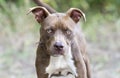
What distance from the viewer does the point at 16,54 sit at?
11.5m

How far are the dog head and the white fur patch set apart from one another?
164 mm

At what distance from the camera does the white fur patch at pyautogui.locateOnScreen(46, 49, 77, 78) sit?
7.23 m

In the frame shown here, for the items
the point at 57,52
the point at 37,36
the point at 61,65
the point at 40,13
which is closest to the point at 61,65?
the point at 61,65

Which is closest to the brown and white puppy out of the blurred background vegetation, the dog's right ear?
the dog's right ear

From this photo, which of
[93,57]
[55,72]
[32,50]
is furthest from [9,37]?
[55,72]

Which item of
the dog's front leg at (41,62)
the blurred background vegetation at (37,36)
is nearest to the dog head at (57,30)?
the dog's front leg at (41,62)

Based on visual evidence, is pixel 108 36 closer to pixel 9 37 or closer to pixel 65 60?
pixel 9 37

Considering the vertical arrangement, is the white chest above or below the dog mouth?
above

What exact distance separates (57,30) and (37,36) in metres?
5.03

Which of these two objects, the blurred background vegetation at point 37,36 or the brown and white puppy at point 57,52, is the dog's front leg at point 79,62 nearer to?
the brown and white puppy at point 57,52

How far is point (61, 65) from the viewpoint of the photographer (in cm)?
726

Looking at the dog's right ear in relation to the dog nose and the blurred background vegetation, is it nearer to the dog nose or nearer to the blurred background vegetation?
the dog nose

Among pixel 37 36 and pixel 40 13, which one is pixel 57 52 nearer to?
pixel 40 13

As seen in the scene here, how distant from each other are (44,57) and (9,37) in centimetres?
490
